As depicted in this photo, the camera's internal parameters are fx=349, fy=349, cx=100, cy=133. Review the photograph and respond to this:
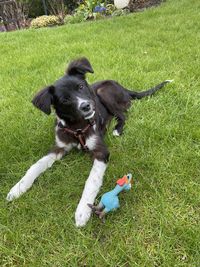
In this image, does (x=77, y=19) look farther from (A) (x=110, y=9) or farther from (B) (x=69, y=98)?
(B) (x=69, y=98)

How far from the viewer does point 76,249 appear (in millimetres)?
2387

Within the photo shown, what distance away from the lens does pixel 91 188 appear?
9.30ft

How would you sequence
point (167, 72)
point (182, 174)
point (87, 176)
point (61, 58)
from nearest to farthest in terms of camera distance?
point (182, 174), point (87, 176), point (167, 72), point (61, 58)

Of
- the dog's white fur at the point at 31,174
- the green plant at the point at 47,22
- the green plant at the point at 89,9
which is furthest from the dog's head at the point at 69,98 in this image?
the green plant at the point at 47,22

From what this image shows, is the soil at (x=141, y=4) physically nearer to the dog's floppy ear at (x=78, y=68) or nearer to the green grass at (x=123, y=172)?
the green grass at (x=123, y=172)

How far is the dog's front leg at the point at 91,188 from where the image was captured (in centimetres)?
261

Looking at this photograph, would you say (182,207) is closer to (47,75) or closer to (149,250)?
(149,250)

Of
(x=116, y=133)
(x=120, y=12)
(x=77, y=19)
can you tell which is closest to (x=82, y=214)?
(x=116, y=133)

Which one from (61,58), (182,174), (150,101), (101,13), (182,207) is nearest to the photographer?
(182,207)

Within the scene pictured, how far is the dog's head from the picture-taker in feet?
10.1

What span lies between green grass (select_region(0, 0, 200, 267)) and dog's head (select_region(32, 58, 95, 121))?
484mm

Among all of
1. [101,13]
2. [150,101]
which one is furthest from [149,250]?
[101,13]

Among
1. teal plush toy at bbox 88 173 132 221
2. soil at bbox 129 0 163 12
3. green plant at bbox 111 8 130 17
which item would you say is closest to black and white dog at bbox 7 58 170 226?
teal plush toy at bbox 88 173 132 221

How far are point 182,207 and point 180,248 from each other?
0.38m
